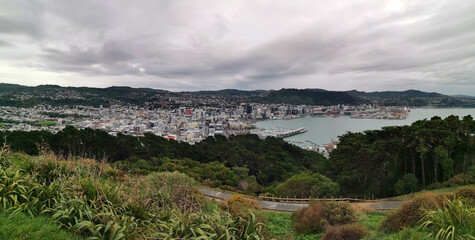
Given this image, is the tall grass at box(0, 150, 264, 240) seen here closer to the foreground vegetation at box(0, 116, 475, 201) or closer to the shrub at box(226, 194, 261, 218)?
the shrub at box(226, 194, 261, 218)

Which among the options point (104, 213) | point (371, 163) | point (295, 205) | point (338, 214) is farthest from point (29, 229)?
point (371, 163)

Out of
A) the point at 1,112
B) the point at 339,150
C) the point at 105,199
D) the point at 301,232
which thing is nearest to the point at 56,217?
the point at 105,199

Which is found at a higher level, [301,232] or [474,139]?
[474,139]

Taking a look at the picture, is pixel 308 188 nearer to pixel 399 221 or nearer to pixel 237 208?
pixel 399 221

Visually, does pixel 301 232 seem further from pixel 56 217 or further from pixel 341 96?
pixel 341 96

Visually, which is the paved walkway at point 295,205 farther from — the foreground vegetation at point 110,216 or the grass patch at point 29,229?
the grass patch at point 29,229

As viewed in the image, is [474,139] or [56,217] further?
[474,139]

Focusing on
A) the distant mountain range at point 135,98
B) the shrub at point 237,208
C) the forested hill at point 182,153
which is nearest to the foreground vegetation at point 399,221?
the shrub at point 237,208
